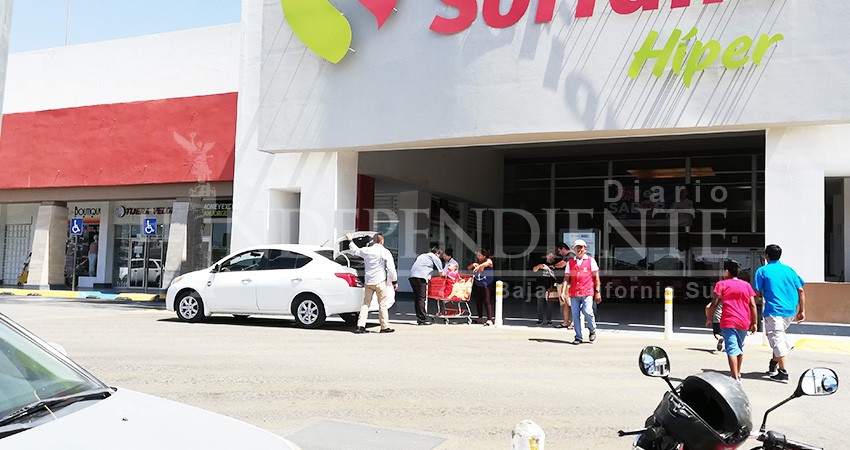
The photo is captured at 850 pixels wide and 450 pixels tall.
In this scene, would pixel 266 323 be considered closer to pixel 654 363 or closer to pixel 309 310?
pixel 309 310

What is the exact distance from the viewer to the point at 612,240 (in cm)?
2845

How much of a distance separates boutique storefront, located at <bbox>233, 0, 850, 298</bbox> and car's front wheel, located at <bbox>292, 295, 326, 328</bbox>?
398 cm

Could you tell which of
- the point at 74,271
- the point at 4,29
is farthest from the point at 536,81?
the point at 74,271

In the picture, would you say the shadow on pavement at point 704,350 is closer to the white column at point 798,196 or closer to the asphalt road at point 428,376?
the asphalt road at point 428,376

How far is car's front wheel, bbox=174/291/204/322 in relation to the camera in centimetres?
1446

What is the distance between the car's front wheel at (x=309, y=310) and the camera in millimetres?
13461

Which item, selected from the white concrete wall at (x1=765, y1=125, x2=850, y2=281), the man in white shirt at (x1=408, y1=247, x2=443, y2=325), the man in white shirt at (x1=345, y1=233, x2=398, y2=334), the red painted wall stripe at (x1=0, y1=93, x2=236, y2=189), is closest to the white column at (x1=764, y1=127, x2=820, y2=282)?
the white concrete wall at (x1=765, y1=125, x2=850, y2=281)

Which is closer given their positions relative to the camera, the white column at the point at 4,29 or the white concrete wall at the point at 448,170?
the white column at the point at 4,29

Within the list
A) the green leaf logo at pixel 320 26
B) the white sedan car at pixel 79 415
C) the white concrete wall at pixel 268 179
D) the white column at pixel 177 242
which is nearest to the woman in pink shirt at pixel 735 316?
the white sedan car at pixel 79 415

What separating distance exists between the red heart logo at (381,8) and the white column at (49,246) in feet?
46.0

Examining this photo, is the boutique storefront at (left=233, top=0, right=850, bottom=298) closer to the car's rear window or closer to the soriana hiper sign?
the soriana hiper sign

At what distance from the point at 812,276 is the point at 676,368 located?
550cm

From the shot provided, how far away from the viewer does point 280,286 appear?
1357 centimetres

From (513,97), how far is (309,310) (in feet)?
20.5
